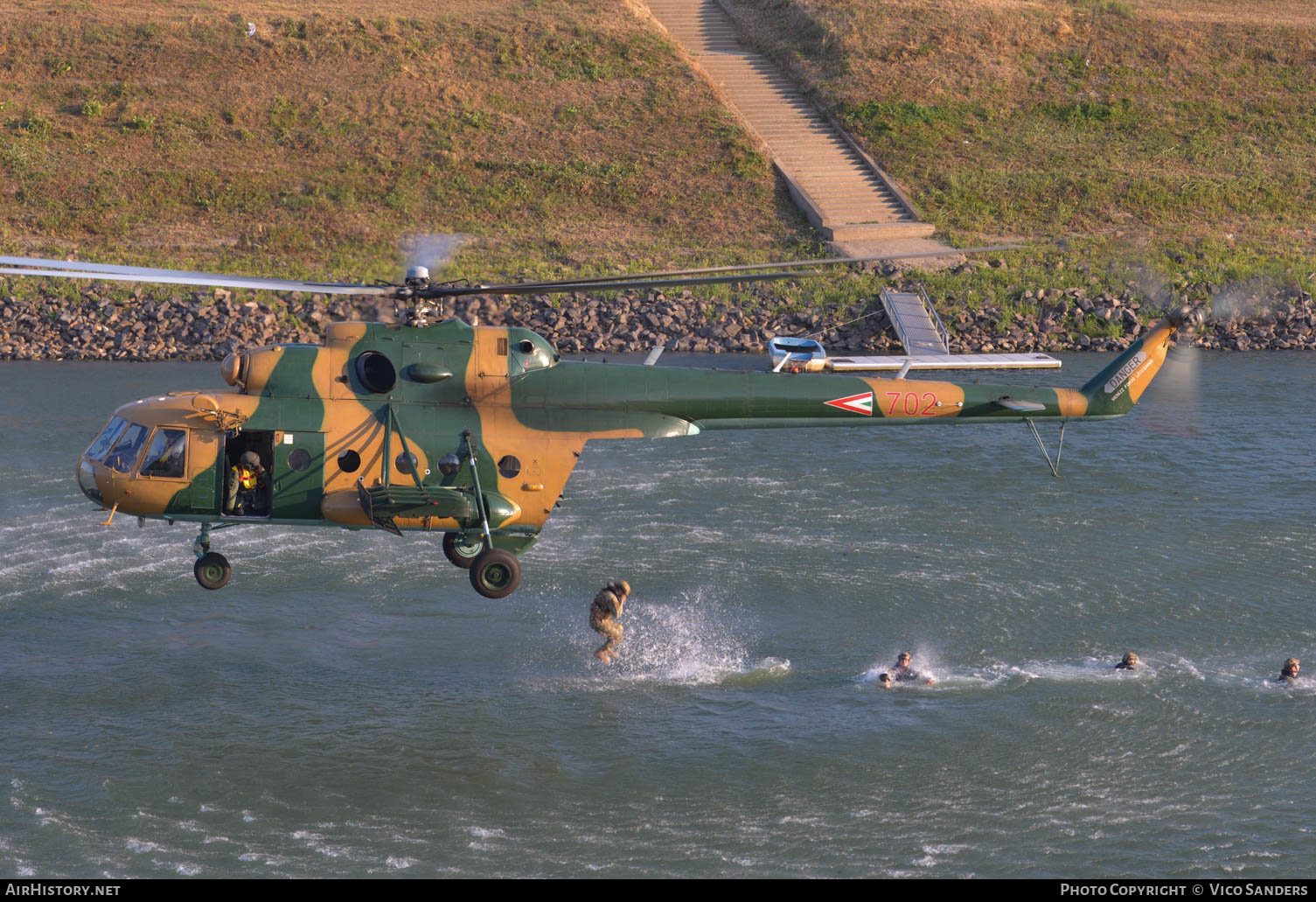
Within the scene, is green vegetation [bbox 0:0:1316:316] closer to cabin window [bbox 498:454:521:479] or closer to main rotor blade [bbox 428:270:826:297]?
cabin window [bbox 498:454:521:479]

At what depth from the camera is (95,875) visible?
63.7 feet

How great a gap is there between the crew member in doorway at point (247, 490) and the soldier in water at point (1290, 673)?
19.3 meters

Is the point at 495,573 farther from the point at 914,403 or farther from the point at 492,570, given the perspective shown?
the point at 914,403

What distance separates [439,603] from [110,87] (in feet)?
161

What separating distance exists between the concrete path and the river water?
75.6 feet

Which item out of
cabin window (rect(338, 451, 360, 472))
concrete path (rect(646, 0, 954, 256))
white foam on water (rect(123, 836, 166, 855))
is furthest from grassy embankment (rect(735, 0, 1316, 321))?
white foam on water (rect(123, 836, 166, 855))

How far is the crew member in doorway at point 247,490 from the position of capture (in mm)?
22438

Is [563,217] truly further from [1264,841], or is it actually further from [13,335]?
[1264,841]

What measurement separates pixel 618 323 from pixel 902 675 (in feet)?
103

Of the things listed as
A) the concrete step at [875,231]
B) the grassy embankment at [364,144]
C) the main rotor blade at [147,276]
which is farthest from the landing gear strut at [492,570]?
the concrete step at [875,231]

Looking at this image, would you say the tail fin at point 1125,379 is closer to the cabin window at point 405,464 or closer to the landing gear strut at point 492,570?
the landing gear strut at point 492,570

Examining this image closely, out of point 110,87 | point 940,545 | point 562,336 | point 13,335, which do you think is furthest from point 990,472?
point 110,87

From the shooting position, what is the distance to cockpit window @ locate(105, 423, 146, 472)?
22125mm

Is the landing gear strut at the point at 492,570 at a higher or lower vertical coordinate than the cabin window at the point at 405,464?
lower
